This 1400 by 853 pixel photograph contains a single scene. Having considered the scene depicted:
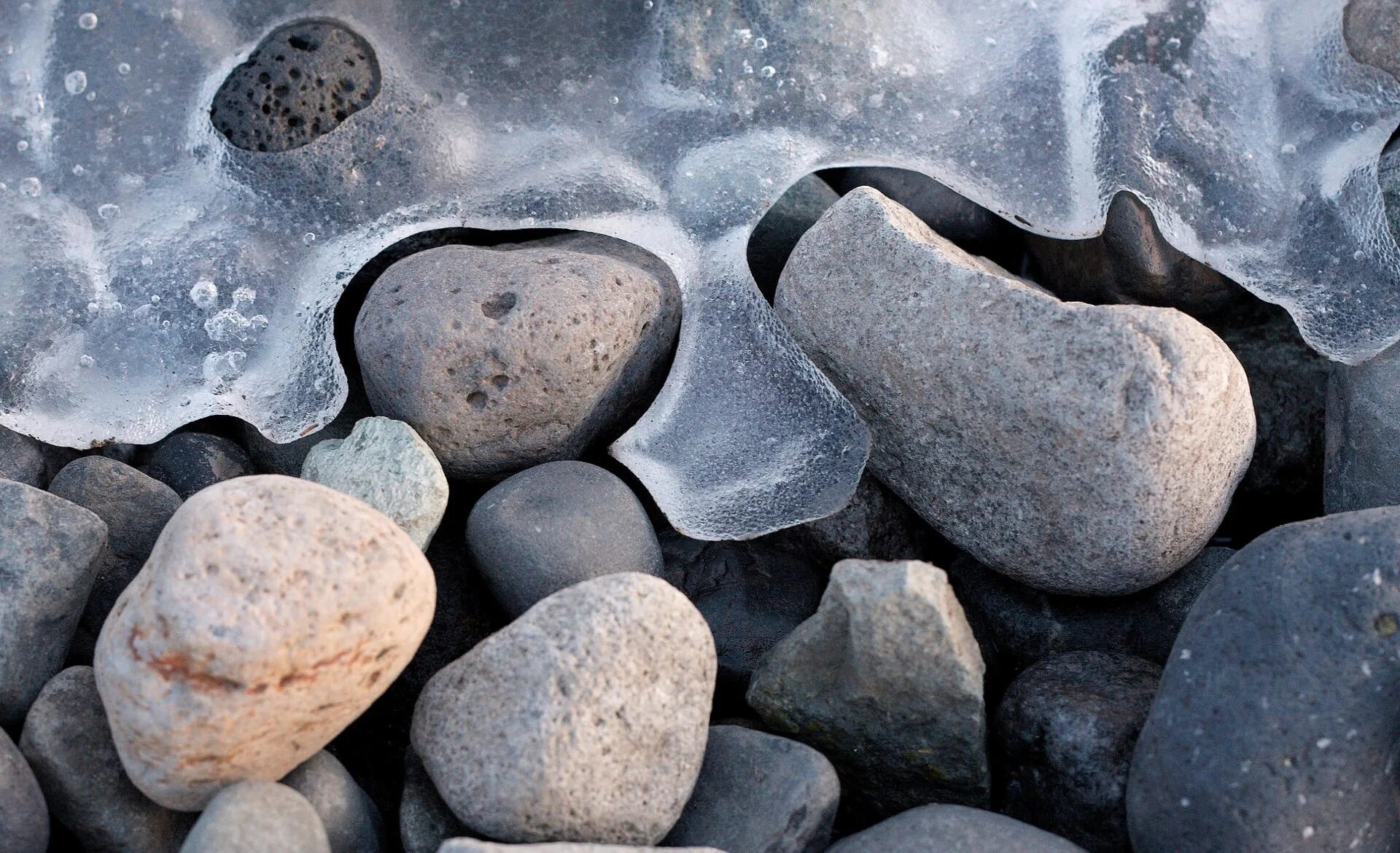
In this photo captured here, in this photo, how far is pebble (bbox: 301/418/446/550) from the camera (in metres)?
1.85

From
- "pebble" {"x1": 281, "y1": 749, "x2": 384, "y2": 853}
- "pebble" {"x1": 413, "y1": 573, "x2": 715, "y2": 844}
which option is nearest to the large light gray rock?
"pebble" {"x1": 413, "y1": 573, "x2": 715, "y2": 844}

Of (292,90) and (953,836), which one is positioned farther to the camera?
(292,90)

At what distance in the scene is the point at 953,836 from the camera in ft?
5.00

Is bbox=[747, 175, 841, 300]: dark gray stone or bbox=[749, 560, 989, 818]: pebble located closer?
bbox=[749, 560, 989, 818]: pebble

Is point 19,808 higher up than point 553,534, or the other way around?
point 553,534

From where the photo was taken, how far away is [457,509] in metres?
2.13

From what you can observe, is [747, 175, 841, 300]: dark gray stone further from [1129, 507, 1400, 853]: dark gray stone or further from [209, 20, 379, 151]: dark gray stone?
[1129, 507, 1400, 853]: dark gray stone

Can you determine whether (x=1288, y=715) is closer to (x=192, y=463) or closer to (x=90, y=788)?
(x=90, y=788)

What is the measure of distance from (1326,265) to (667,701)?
145 cm

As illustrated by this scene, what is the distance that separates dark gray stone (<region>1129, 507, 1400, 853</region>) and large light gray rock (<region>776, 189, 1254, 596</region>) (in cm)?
23

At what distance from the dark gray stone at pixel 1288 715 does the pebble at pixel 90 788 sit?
1287 mm

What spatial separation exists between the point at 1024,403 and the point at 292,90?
1404 millimetres

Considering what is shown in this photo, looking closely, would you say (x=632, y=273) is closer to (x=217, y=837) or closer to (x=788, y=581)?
(x=788, y=581)

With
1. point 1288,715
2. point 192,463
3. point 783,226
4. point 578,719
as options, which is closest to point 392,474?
point 192,463
